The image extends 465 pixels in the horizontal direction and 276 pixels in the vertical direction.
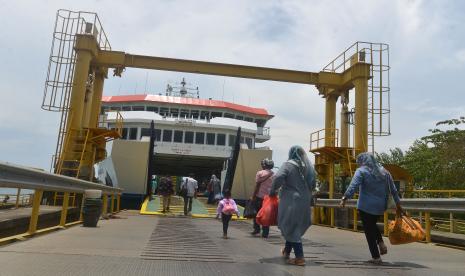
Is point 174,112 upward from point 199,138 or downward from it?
upward

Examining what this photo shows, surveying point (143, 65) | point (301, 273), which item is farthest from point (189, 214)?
point (301, 273)

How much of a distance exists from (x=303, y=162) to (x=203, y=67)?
12981mm

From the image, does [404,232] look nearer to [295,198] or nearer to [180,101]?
[295,198]

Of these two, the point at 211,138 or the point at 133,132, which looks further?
the point at 211,138

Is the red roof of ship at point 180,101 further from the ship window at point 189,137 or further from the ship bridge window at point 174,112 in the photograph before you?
the ship window at point 189,137

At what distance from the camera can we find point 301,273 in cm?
448

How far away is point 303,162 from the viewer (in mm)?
5512

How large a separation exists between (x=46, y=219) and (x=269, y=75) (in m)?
11.5

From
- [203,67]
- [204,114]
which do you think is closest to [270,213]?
[203,67]

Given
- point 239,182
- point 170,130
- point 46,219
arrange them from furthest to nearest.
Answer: point 170,130, point 239,182, point 46,219

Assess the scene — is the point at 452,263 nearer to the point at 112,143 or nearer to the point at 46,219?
the point at 46,219

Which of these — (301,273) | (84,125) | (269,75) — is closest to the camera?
(301,273)

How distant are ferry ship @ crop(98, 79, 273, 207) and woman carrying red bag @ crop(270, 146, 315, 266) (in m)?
15.2

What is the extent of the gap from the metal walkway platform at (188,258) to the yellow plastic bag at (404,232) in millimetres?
282
